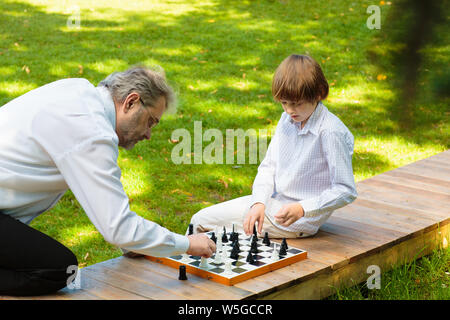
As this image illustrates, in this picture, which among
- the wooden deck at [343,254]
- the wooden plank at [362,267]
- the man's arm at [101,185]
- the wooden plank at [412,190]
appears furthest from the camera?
the wooden plank at [412,190]

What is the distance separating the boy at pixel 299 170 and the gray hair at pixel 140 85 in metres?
0.79

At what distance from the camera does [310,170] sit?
350 cm

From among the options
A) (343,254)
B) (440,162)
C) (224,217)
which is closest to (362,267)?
(343,254)

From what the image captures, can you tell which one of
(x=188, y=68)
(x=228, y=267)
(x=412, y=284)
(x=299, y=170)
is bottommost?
(x=412, y=284)

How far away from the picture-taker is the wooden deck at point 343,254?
290 cm

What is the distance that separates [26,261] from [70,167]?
0.51m

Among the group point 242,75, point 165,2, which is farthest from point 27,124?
point 165,2

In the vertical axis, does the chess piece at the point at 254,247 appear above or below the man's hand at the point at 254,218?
below

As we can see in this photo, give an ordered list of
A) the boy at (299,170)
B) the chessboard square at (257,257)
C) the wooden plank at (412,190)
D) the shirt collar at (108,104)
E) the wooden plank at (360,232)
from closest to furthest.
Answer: the shirt collar at (108,104)
the chessboard square at (257,257)
the boy at (299,170)
the wooden plank at (360,232)
the wooden plank at (412,190)

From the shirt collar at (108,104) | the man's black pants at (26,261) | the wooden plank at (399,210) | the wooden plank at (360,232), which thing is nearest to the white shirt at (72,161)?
the shirt collar at (108,104)

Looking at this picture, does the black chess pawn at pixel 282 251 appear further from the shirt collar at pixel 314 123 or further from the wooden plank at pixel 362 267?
the shirt collar at pixel 314 123

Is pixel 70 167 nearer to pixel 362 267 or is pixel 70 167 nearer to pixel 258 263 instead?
pixel 258 263

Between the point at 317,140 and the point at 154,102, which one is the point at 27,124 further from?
the point at 317,140

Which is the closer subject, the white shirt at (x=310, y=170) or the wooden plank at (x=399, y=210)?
the white shirt at (x=310, y=170)
